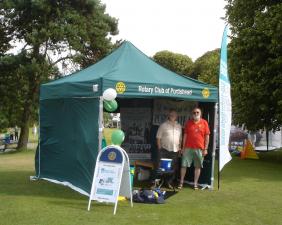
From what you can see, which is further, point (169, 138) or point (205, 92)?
point (169, 138)

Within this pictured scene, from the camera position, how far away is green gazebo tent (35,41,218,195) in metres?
9.59

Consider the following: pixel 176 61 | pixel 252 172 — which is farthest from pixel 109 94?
pixel 176 61

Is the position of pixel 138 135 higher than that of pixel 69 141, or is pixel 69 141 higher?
pixel 138 135

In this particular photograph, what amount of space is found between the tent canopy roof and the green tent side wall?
35 centimetres

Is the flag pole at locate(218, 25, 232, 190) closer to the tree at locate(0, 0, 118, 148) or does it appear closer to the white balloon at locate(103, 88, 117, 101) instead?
the white balloon at locate(103, 88, 117, 101)

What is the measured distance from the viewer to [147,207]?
28.9 ft

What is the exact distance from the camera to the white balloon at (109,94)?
8995 mm

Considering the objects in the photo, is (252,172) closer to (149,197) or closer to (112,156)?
(149,197)

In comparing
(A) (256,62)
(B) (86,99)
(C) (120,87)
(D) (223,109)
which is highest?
(A) (256,62)

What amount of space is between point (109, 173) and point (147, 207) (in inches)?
37.0

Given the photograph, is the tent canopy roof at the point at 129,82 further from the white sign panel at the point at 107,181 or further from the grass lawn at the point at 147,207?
the grass lawn at the point at 147,207

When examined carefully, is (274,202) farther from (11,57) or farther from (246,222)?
(11,57)

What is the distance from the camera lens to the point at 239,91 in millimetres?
18734

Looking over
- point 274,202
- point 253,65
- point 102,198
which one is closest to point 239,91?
point 253,65
